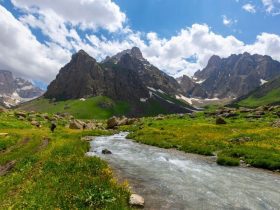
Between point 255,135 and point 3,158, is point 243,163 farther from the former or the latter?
point 3,158

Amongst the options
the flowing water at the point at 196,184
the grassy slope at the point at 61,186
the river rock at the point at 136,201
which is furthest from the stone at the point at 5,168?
the river rock at the point at 136,201

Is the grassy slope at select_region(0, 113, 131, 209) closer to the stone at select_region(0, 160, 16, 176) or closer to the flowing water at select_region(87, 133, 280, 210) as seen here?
the stone at select_region(0, 160, 16, 176)

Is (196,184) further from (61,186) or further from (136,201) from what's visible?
(61,186)

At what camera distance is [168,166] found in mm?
28438

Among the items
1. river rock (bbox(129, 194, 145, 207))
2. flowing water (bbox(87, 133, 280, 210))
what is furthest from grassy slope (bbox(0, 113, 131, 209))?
flowing water (bbox(87, 133, 280, 210))

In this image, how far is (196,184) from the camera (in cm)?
2167

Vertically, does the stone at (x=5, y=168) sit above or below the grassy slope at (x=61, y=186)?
below

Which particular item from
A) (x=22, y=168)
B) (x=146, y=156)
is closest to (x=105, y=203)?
(x=22, y=168)

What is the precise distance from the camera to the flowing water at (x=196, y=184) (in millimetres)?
17906

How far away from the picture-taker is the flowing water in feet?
58.7

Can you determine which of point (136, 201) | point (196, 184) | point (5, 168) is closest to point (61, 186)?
point (136, 201)

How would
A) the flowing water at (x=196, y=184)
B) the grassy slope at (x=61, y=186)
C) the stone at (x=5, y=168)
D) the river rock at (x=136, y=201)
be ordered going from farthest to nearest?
1. the stone at (x=5, y=168)
2. the flowing water at (x=196, y=184)
3. the river rock at (x=136, y=201)
4. the grassy slope at (x=61, y=186)

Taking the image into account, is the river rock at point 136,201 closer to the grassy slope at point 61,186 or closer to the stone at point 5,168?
the grassy slope at point 61,186

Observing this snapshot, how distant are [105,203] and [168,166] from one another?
517 inches
